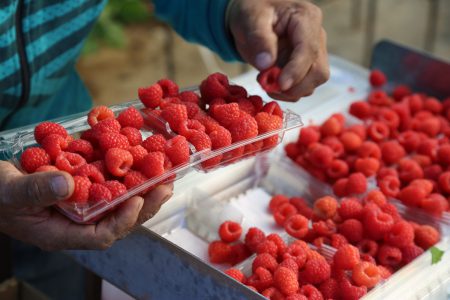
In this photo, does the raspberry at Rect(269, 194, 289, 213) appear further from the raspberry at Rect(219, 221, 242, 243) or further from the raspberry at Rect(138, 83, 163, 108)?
the raspberry at Rect(138, 83, 163, 108)

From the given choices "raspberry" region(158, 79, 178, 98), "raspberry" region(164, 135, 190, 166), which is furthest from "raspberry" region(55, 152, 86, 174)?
"raspberry" region(158, 79, 178, 98)

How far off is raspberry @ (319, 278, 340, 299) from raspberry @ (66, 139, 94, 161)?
1.32ft

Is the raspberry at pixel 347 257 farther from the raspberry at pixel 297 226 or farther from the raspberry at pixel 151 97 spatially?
the raspberry at pixel 151 97

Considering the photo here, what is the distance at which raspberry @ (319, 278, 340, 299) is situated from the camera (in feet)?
3.35

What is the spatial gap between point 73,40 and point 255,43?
404 millimetres

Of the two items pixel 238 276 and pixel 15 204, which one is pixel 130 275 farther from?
pixel 15 204

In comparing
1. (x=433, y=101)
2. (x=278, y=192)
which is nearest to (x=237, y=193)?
(x=278, y=192)

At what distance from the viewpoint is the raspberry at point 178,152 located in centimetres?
91

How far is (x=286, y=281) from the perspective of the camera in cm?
98

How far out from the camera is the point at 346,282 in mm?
1007

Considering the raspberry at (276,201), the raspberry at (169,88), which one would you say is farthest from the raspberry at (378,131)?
the raspberry at (169,88)

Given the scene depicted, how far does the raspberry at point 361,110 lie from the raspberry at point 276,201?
1.23ft

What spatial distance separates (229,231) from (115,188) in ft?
1.19

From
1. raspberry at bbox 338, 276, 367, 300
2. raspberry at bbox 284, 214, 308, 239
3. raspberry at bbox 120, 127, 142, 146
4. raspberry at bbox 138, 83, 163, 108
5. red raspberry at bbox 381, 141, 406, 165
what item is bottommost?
red raspberry at bbox 381, 141, 406, 165
